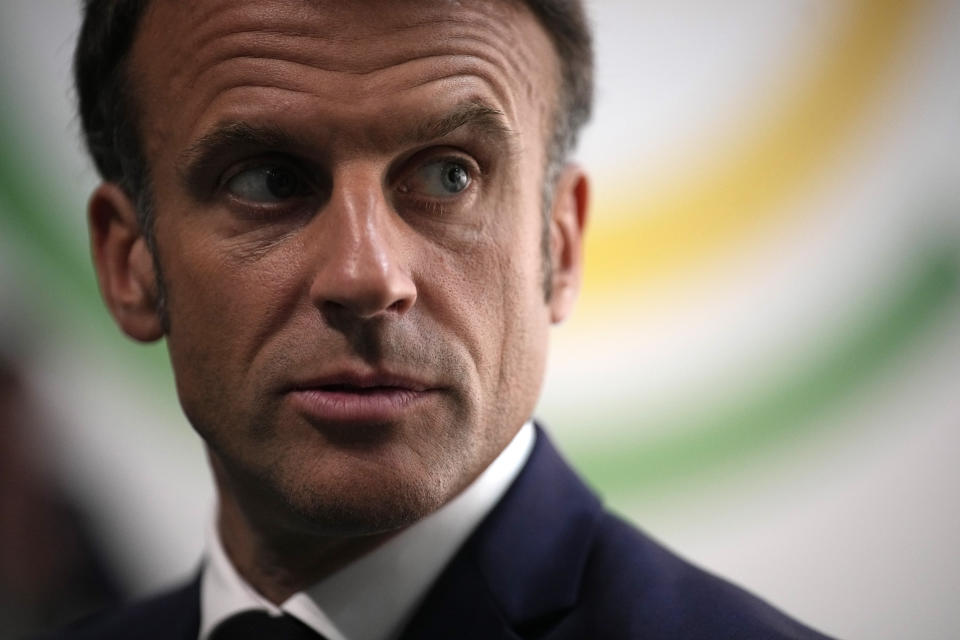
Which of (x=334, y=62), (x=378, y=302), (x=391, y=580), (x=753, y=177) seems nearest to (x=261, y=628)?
(x=391, y=580)

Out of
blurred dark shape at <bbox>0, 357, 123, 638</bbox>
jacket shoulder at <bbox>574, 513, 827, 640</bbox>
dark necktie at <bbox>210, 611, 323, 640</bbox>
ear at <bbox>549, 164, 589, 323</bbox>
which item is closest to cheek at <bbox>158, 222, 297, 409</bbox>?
dark necktie at <bbox>210, 611, 323, 640</bbox>

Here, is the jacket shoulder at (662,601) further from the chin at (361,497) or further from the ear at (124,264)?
the ear at (124,264)

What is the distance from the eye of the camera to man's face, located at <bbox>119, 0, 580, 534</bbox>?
4.36 ft

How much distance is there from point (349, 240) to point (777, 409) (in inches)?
62.6

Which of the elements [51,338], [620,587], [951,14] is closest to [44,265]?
[51,338]

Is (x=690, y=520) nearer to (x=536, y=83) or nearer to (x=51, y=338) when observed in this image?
(x=536, y=83)

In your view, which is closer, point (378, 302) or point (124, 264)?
point (378, 302)

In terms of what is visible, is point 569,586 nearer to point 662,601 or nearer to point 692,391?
point 662,601

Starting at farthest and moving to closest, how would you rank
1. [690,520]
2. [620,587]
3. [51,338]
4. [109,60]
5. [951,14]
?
[51,338] < [690,520] < [951,14] < [109,60] < [620,587]

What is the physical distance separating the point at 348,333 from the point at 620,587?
54cm

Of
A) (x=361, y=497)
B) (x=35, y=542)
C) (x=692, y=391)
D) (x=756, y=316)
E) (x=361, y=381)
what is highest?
(x=361, y=381)

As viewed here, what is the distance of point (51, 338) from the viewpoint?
117 inches

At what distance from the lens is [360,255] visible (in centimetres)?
129

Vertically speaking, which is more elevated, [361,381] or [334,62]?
[334,62]
